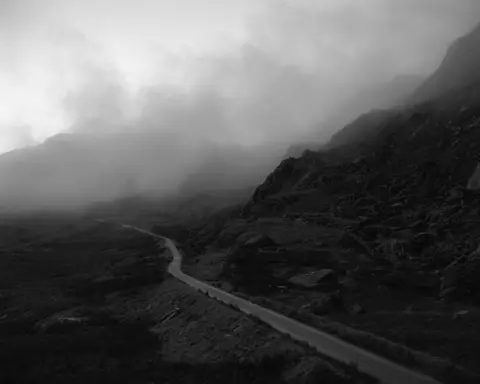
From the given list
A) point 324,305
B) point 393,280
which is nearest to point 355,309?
point 324,305

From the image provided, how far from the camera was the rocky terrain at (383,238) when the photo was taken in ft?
131

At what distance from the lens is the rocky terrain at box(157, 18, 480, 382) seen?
40.0m

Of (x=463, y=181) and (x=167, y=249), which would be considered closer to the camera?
(x=463, y=181)

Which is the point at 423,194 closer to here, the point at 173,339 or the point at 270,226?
the point at 270,226

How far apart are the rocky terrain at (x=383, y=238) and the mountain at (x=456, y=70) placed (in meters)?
2.75

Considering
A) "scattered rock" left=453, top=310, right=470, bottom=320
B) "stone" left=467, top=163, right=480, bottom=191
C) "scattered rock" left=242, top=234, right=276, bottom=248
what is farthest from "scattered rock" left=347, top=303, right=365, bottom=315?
"stone" left=467, top=163, right=480, bottom=191

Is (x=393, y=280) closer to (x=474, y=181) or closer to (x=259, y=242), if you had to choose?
(x=259, y=242)

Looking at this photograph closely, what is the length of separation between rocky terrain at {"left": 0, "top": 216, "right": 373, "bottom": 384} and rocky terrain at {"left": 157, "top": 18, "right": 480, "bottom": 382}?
23.7 feet

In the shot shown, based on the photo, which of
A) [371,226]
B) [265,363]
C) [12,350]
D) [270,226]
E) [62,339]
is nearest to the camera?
[265,363]

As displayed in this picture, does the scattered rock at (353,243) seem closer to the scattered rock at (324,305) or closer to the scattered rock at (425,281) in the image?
the scattered rock at (425,281)

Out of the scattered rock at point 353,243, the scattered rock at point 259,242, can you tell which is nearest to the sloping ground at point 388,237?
the scattered rock at point 353,243

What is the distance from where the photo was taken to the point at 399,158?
110 metres

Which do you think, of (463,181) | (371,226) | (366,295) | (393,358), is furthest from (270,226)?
(393,358)

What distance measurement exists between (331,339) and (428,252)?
36.0 m
